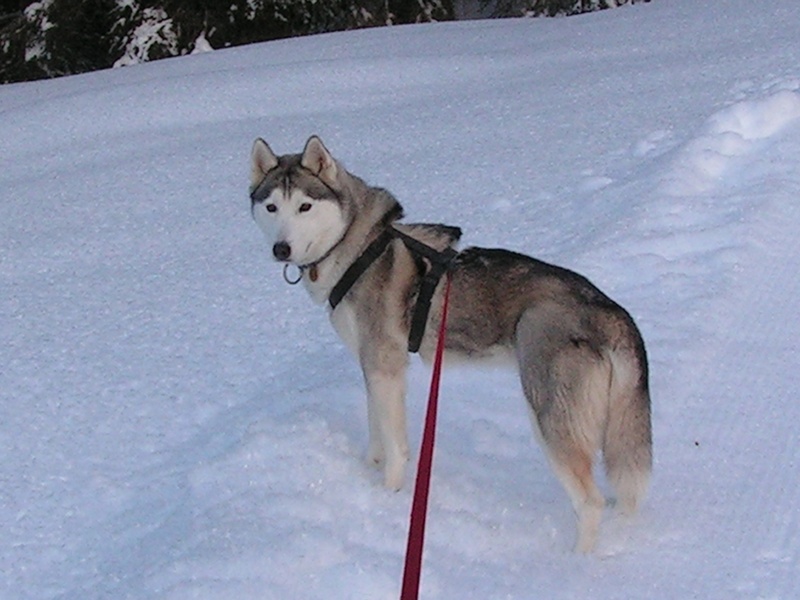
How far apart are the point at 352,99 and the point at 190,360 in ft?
14.1

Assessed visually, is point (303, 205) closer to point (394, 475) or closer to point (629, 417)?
point (394, 475)

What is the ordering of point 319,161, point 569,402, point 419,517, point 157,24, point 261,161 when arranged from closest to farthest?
point 419,517 < point 569,402 < point 319,161 < point 261,161 < point 157,24

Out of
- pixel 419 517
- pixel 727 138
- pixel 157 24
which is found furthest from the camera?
pixel 157 24

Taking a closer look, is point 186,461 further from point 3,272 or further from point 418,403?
point 3,272

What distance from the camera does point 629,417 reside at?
3045mm

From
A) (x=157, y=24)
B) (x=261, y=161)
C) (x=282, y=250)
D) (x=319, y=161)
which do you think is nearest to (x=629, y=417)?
(x=282, y=250)

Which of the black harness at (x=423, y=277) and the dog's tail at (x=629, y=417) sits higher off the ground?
the black harness at (x=423, y=277)

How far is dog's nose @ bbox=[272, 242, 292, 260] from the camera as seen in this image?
329 centimetres

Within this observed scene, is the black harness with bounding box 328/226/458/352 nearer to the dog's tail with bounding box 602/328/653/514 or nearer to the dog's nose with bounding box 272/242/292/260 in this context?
the dog's nose with bounding box 272/242/292/260

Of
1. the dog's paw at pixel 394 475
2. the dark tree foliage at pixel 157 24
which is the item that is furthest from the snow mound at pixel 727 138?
the dark tree foliage at pixel 157 24

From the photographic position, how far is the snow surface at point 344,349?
10.4 ft

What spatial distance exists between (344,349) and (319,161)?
1410mm

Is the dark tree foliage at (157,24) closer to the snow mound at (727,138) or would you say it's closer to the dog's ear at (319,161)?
the snow mound at (727,138)

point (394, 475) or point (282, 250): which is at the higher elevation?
point (282, 250)
